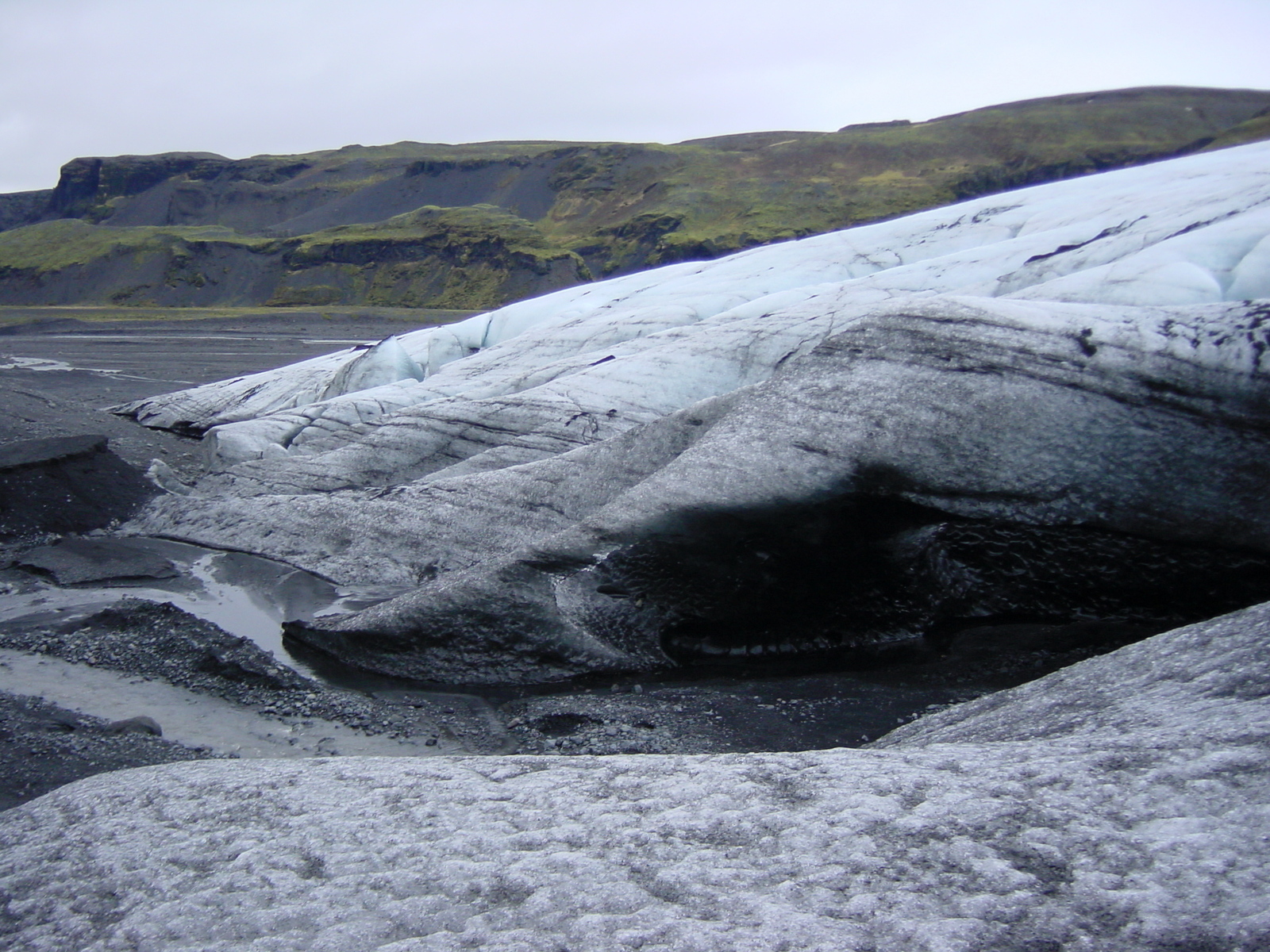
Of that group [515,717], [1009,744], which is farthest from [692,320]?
[1009,744]

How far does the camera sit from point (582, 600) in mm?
4801

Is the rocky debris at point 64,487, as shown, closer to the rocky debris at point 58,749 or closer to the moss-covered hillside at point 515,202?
the rocky debris at point 58,749

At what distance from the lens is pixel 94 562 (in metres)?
6.12

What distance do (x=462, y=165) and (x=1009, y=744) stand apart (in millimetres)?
74573

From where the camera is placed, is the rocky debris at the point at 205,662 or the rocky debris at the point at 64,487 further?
the rocky debris at the point at 64,487

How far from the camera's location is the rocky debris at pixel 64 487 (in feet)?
22.1

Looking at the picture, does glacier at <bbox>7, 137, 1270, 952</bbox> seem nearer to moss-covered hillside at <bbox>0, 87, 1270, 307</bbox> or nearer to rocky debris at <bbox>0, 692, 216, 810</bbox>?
rocky debris at <bbox>0, 692, 216, 810</bbox>

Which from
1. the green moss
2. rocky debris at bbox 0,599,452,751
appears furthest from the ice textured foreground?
the green moss

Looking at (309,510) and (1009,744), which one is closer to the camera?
(1009,744)

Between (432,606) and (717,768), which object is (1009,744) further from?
(432,606)

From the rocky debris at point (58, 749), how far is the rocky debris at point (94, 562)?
1.91 metres

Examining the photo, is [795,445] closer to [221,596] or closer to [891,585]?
[891,585]

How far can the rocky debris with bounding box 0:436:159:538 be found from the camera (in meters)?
6.73

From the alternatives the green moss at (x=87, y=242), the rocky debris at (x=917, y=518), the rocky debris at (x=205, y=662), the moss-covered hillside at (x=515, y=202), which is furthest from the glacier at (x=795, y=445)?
the green moss at (x=87, y=242)
